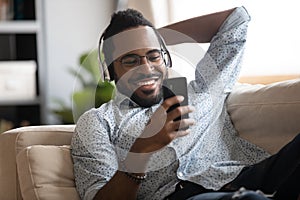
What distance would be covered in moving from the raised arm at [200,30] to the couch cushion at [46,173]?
44 cm

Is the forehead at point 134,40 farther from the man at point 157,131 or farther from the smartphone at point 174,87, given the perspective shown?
the smartphone at point 174,87

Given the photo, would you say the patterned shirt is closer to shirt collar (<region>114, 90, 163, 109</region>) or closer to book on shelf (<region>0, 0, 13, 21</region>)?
shirt collar (<region>114, 90, 163, 109</region>)

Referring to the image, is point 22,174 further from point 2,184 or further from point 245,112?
point 245,112

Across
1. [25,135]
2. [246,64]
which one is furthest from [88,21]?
[25,135]

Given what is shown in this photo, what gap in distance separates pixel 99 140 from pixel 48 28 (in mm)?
2086

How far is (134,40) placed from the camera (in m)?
1.44

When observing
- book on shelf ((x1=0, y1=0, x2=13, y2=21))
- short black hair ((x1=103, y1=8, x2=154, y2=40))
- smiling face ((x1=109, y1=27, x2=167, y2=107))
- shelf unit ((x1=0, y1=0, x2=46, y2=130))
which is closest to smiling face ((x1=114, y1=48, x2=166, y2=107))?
smiling face ((x1=109, y1=27, x2=167, y2=107))

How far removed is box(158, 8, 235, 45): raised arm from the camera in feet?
5.49

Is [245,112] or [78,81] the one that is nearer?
[245,112]

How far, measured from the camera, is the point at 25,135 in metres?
1.65

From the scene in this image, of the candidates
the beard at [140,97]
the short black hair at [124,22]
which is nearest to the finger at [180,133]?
the beard at [140,97]

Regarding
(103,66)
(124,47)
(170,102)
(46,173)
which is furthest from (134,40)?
(46,173)

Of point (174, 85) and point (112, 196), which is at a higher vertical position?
point (174, 85)

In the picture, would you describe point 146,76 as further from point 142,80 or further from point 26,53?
point 26,53
